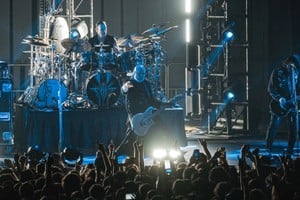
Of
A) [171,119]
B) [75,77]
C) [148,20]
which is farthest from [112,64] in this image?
[148,20]

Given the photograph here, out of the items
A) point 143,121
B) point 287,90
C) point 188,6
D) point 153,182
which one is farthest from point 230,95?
point 153,182

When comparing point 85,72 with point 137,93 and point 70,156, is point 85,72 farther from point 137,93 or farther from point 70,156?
point 70,156

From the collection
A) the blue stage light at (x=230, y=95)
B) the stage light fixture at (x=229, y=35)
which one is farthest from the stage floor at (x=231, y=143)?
the stage light fixture at (x=229, y=35)

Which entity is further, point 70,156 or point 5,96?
point 5,96

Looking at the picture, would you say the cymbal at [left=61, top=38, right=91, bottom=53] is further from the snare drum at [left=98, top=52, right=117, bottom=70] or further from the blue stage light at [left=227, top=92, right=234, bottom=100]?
the blue stage light at [left=227, top=92, right=234, bottom=100]

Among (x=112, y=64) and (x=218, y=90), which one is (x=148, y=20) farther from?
(x=112, y=64)

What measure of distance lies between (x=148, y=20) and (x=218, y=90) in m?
5.28

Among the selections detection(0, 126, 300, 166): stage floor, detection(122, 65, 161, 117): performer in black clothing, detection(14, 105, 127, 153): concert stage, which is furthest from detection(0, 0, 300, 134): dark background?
detection(122, 65, 161, 117): performer in black clothing

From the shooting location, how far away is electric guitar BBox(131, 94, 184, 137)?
448 inches

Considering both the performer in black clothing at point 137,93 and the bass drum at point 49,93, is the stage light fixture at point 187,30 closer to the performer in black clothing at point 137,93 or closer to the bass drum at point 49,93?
the bass drum at point 49,93

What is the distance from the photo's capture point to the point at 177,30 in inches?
805

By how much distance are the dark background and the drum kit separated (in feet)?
10.6

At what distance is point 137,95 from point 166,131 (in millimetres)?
831

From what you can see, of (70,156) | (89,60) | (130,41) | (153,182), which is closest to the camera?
(153,182)
